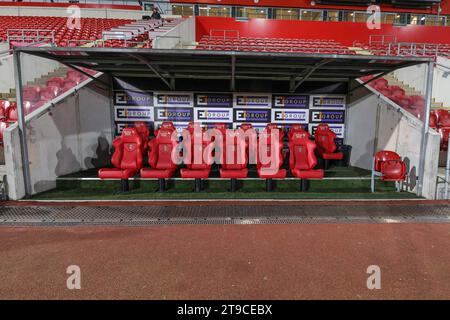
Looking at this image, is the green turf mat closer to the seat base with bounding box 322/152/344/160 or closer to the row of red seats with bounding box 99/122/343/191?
the row of red seats with bounding box 99/122/343/191

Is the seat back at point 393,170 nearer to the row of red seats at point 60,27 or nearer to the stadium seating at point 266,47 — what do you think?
the stadium seating at point 266,47

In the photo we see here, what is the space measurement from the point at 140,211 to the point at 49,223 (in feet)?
2.91

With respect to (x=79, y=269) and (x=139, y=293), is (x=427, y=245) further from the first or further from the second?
(x=79, y=269)

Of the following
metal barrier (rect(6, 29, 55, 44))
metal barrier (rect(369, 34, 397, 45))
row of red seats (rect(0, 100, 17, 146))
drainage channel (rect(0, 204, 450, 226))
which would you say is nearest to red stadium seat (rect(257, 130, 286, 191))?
Result: drainage channel (rect(0, 204, 450, 226))

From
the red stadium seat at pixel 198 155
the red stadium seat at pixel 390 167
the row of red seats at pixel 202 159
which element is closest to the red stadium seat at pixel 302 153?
the row of red seats at pixel 202 159

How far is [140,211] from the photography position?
3316mm

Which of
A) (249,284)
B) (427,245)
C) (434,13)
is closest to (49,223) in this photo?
(249,284)

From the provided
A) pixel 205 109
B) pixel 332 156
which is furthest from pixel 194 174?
pixel 332 156

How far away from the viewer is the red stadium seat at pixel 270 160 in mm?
3949

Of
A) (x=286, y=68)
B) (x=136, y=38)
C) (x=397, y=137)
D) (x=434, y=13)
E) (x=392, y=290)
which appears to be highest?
(x=434, y=13)

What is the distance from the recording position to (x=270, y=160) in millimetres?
4082

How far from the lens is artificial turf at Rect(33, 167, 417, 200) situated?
388 cm

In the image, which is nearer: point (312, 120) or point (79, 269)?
point (79, 269)

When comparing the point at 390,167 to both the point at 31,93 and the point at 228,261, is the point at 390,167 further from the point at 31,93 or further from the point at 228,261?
the point at 31,93
